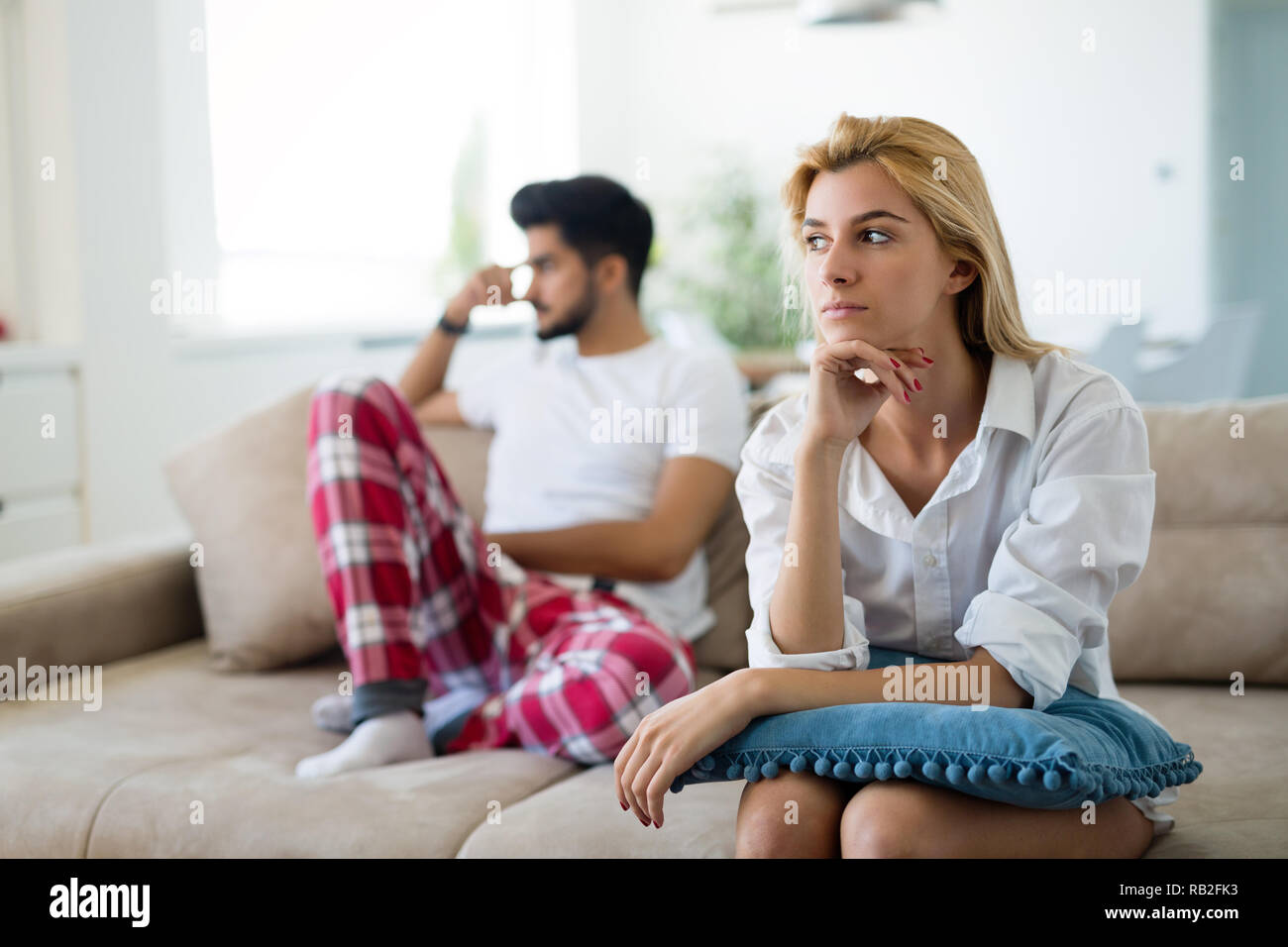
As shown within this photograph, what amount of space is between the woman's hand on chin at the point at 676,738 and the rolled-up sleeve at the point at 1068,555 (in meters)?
0.23

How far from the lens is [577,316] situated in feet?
6.80

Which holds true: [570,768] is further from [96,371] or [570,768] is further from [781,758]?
[96,371]

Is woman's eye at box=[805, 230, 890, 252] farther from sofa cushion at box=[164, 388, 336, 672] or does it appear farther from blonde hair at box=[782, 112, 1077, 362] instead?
sofa cushion at box=[164, 388, 336, 672]

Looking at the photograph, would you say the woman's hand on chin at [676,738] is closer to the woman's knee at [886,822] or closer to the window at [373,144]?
the woman's knee at [886,822]

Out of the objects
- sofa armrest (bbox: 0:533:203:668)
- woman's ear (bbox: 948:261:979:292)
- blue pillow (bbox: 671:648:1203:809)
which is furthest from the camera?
sofa armrest (bbox: 0:533:203:668)

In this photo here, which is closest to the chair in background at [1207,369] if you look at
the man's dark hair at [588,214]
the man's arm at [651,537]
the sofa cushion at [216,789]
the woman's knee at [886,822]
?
the man's dark hair at [588,214]

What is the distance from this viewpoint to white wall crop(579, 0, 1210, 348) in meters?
5.61

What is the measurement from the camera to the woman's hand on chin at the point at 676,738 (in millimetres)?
1049

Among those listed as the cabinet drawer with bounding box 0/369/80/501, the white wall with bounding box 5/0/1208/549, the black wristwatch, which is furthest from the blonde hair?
the white wall with bounding box 5/0/1208/549

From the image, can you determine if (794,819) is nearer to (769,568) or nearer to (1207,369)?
(769,568)

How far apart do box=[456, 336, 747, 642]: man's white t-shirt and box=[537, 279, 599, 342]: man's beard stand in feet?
0.15

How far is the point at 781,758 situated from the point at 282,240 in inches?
130

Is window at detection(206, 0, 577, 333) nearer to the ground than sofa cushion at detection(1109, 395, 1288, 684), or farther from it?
farther from it

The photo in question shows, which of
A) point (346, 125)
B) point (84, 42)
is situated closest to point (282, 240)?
point (346, 125)
